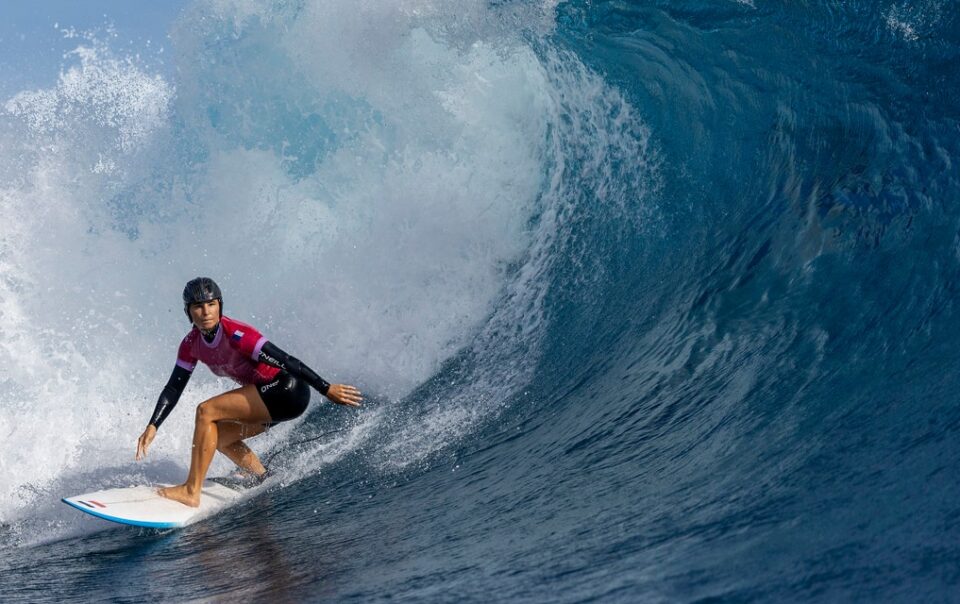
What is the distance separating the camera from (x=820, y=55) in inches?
365

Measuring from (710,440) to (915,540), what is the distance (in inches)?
70.4

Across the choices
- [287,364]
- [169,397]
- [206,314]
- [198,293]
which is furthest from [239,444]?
[198,293]

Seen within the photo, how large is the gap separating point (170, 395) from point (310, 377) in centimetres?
105

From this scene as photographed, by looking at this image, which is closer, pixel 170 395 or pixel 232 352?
pixel 232 352

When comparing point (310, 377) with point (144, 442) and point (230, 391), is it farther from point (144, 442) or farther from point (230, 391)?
point (144, 442)

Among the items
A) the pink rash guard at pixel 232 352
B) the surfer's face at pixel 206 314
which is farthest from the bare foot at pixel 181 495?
the surfer's face at pixel 206 314

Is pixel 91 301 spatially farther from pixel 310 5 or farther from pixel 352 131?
pixel 310 5

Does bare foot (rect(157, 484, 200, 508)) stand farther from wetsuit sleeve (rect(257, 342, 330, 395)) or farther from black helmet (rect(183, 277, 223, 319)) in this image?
black helmet (rect(183, 277, 223, 319))

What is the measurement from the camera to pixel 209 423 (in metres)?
6.18

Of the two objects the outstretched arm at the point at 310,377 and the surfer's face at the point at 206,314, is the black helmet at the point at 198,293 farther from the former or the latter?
the outstretched arm at the point at 310,377

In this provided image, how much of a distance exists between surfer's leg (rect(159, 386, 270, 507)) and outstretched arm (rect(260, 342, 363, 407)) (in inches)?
12.1

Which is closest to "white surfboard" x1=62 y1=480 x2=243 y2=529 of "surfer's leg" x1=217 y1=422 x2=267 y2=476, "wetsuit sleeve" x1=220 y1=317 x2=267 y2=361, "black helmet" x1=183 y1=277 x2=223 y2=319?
"surfer's leg" x1=217 y1=422 x2=267 y2=476

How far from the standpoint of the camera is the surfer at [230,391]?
5.97m

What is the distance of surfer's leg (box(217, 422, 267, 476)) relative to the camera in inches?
251
